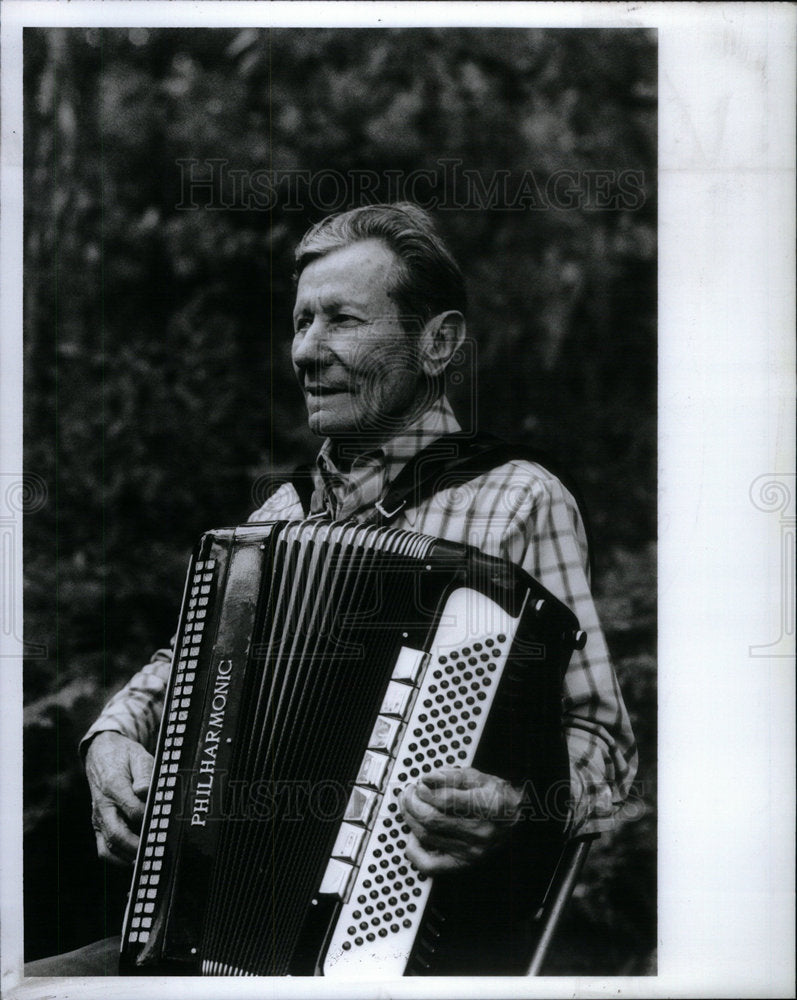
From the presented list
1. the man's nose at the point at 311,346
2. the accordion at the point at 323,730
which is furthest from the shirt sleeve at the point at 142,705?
the man's nose at the point at 311,346

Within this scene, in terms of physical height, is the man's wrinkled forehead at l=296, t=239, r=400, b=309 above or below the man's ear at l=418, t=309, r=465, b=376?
above

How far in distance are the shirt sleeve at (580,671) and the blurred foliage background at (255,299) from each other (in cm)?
6

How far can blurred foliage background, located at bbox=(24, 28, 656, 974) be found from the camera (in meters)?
2.71

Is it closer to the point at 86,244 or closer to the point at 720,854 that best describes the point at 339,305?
the point at 86,244

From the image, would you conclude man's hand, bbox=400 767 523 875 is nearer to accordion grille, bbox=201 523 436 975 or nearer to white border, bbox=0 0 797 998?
accordion grille, bbox=201 523 436 975

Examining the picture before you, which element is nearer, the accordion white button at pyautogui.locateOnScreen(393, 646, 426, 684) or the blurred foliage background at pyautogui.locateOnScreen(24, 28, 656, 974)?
the accordion white button at pyautogui.locateOnScreen(393, 646, 426, 684)

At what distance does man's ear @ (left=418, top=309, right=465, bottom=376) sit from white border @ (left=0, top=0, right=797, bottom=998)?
1.90 feet

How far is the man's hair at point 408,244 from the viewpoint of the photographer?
267cm

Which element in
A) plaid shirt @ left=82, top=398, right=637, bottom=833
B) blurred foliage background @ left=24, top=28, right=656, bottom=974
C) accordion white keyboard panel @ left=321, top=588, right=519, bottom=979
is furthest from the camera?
blurred foliage background @ left=24, top=28, right=656, bottom=974

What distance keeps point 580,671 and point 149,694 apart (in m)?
1.16

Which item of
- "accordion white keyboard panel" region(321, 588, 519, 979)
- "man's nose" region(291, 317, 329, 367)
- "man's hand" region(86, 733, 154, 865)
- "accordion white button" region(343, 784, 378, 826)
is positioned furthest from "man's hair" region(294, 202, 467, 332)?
"man's hand" region(86, 733, 154, 865)

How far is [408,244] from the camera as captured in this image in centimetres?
269

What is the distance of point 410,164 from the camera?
271 centimetres

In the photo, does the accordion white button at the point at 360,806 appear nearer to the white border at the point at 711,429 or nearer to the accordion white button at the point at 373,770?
the accordion white button at the point at 373,770
